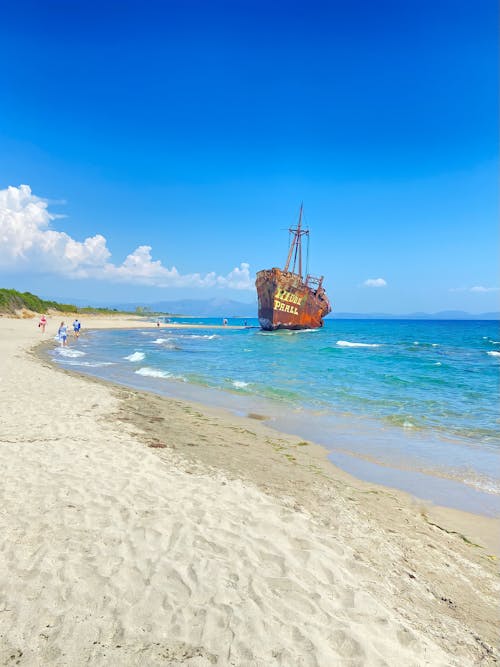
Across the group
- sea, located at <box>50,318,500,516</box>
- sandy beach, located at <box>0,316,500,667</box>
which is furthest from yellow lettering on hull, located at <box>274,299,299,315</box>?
sandy beach, located at <box>0,316,500,667</box>

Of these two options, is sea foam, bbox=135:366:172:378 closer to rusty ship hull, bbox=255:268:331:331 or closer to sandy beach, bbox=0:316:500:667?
sandy beach, bbox=0:316:500:667

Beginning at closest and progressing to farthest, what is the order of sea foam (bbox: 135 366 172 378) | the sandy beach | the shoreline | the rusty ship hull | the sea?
the sandy beach < the shoreline < the sea < sea foam (bbox: 135 366 172 378) < the rusty ship hull

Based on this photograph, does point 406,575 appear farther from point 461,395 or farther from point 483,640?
point 461,395

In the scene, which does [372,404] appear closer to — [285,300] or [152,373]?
[152,373]

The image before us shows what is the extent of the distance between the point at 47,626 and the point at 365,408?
37.9 feet

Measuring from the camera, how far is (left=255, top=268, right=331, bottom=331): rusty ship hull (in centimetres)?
5162

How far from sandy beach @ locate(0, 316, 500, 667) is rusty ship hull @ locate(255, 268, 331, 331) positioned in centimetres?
4506

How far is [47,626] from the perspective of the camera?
2928 mm

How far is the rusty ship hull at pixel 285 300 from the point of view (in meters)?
51.6

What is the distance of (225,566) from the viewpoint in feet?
12.4

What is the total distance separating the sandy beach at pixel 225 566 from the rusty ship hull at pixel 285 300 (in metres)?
45.1

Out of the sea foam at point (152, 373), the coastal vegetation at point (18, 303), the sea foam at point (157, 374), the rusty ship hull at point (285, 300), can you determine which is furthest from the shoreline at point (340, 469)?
the coastal vegetation at point (18, 303)

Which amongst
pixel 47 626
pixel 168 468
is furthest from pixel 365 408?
pixel 47 626

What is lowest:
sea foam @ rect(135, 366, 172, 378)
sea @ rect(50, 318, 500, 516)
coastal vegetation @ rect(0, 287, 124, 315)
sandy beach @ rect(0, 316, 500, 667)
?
sea @ rect(50, 318, 500, 516)
